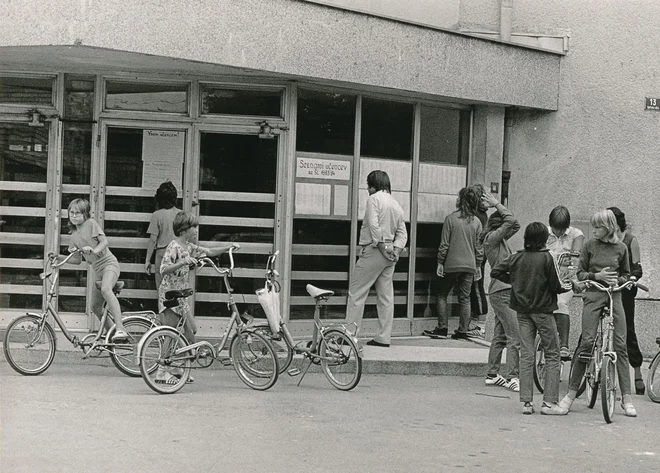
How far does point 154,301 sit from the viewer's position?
40.8 ft

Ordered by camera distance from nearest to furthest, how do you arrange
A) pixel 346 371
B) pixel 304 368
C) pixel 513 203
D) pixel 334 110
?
pixel 346 371 → pixel 304 368 → pixel 334 110 → pixel 513 203

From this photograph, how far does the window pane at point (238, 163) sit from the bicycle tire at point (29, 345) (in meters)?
2.99

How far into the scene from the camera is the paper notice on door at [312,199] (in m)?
12.4

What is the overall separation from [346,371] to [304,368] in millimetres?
825

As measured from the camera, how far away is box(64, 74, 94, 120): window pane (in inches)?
481

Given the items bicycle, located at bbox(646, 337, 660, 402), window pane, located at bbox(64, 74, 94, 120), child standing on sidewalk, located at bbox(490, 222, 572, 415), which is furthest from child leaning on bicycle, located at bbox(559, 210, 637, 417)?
window pane, located at bbox(64, 74, 94, 120)

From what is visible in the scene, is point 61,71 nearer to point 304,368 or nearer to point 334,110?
point 334,110

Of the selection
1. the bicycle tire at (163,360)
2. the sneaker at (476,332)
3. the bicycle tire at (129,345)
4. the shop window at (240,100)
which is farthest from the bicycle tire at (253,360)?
the sneaker at (476,332)

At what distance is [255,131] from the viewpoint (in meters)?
12.2

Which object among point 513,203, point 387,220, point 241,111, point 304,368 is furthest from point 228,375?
point 513,203

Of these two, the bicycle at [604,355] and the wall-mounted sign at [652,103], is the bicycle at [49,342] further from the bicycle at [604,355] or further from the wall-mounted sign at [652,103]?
the wall-mounted sign at [652,103]

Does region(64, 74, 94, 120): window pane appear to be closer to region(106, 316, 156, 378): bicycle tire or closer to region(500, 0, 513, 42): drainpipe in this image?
region(106, 316, 156, 378): bicycle tire

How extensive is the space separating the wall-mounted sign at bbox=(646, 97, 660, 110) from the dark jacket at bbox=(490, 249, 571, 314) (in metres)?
4.98

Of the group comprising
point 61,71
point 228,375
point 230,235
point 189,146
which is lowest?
point 228,375
